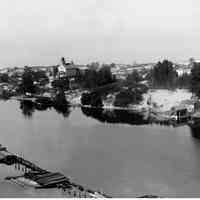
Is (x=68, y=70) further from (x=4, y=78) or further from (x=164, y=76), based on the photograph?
(x=164, y=76)

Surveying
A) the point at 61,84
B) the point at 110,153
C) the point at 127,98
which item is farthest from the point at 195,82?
the point at 110,153

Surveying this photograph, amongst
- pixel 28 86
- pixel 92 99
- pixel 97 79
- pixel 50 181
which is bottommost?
pixel 50 181

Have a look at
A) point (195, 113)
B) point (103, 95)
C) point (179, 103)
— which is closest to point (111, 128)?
point (195, 113)

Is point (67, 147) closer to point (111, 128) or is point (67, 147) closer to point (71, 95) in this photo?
point (111, 128)

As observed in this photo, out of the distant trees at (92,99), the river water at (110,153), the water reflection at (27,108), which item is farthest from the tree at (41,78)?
the river water at (110,153)

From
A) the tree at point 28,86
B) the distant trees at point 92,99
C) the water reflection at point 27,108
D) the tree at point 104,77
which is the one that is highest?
the tree at point 104,77

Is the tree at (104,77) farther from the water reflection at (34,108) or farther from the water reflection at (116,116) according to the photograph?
the water reflection at (116,116)
